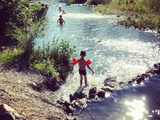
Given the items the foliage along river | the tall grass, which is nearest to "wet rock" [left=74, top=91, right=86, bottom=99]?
the foliage along river

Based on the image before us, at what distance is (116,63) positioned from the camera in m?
18.0

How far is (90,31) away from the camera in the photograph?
2916 cm

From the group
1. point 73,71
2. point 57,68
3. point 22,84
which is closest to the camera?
point 22,84

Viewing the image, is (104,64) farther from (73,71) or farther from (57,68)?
(57,68)

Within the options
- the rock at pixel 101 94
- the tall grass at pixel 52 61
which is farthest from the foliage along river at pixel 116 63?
the tall grass at pixel 52 61

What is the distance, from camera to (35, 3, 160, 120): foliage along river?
11023 millimetres

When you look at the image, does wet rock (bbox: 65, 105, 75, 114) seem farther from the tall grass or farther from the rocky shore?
the tall grass

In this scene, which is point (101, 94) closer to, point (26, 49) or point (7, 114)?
point (26, 49)

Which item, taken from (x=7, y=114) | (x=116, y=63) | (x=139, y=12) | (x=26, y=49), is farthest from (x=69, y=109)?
(x=139, y=12)

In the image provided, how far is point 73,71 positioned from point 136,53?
709 centimetres

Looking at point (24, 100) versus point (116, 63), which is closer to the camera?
point (24, 100)

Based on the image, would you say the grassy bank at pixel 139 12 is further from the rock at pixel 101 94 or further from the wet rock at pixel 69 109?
the wet rock at pixel 69 109

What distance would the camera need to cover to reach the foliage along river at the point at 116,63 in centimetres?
1102

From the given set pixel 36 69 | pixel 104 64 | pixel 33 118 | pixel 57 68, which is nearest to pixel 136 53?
pixel 104 64
